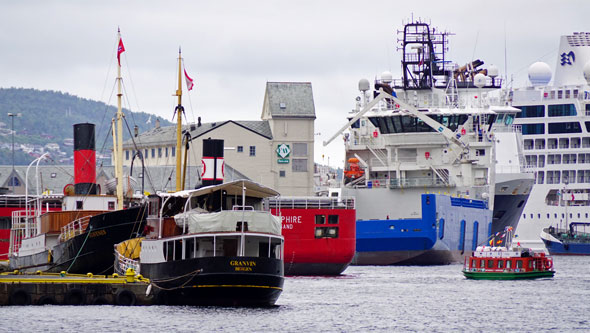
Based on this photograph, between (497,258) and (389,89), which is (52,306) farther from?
(389,89)

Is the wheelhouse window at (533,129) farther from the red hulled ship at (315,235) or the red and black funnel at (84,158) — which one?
the red and black funnel at (84,158)

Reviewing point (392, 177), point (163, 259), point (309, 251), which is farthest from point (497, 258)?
point (163, 259)

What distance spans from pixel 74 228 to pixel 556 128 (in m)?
79.1

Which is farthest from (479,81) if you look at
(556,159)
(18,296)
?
(18,296)

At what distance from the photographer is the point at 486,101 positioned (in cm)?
9694

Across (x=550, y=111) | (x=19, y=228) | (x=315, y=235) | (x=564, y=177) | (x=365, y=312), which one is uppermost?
(x=550, y=111)

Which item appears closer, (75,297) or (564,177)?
(75,297)

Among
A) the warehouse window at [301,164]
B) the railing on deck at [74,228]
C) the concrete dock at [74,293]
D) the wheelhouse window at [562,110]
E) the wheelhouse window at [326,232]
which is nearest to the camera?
the concrete dock at [74,293]

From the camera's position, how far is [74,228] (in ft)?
178

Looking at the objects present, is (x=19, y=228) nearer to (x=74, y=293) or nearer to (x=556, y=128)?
(x=74, y=293)

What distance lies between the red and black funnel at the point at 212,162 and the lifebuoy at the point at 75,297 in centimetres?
1001

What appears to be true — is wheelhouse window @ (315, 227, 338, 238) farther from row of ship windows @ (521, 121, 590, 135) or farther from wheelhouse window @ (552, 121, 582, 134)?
wheelhouse window @ (552, 121, 582, 134)

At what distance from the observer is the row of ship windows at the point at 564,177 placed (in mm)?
122312

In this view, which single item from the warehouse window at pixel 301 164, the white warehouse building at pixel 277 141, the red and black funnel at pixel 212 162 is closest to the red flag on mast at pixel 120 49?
the red and black funnel at pixel 212 162
